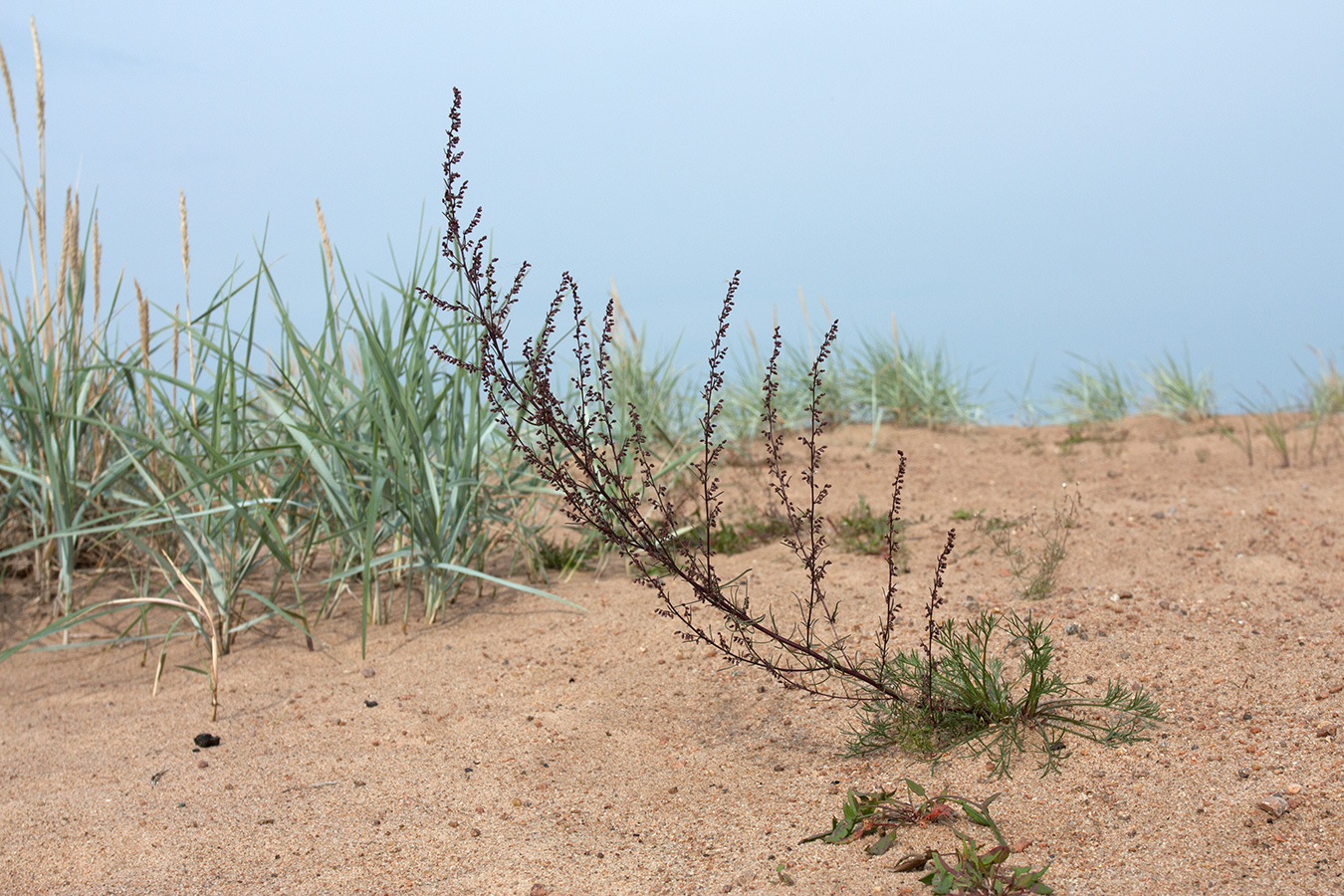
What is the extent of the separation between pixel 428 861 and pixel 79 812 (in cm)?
111

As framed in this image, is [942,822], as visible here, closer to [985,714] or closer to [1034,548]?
[985,714]

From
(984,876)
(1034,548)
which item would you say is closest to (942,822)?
(984,876)

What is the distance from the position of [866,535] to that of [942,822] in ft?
7.29

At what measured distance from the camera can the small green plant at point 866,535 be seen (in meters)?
3.94

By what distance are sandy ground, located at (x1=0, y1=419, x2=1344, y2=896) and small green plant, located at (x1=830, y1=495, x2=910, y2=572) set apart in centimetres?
11

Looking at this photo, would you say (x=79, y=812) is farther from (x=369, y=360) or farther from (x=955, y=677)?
(x=955, y=677)

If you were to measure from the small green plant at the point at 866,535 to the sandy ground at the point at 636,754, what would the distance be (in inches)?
4.4

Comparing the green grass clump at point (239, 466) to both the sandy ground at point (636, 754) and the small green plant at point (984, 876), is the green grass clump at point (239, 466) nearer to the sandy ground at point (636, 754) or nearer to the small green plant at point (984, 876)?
the sandy ground at point (636, 754)

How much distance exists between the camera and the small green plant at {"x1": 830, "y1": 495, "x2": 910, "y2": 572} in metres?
3.94

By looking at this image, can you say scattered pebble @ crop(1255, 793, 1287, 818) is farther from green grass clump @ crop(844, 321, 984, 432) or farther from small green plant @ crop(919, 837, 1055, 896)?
green grass clump @ crop(844, 321, 984, 432)

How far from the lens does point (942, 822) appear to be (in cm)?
210

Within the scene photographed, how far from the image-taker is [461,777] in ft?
8.68

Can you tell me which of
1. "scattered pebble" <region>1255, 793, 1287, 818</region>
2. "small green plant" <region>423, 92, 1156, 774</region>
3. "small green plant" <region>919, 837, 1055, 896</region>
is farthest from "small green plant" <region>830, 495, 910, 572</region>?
"small green plant" <region>919, 837, 1055, 896</region>

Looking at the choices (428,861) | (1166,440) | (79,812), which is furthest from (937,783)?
(1166,440)
